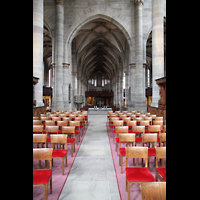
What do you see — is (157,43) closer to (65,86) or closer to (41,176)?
(65,86)

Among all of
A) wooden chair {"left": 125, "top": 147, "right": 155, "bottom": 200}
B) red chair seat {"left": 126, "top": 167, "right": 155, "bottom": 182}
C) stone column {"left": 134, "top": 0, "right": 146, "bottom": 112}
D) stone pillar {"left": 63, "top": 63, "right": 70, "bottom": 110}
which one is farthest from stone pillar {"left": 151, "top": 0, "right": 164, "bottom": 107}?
red chair seat {"left": 126, "top": 167, "right": 155, "bottom": 182}

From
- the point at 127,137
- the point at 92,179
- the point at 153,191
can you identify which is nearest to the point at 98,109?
the point at 127,137

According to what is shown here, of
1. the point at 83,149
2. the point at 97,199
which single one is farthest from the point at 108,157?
the point at 97,199

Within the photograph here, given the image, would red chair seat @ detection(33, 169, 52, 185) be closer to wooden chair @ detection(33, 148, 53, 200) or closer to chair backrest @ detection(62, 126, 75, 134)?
wooden chair @ detection(33, 148, 53, 200)

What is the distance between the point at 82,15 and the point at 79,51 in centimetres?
899

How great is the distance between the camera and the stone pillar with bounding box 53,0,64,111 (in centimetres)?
1600

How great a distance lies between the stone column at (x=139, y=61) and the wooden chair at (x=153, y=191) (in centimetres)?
1600

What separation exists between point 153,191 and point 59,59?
16.5 meters

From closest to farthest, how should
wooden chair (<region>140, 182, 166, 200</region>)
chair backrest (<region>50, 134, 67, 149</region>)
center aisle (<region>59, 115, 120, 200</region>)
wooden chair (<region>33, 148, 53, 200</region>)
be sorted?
wooden chair (<region>140, 182, 166, 200</region>) → wooden chair (<region>33, 148, 53, 200</region>) → center aisle (<region>59, 115, 120, 200</region>) → chair backrest (<region>50, 134, 67, 149</region>)

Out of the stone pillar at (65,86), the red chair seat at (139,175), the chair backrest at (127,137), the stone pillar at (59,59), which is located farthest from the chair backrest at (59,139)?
the stone pillar at (65,86)

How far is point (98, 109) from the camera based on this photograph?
1877cm

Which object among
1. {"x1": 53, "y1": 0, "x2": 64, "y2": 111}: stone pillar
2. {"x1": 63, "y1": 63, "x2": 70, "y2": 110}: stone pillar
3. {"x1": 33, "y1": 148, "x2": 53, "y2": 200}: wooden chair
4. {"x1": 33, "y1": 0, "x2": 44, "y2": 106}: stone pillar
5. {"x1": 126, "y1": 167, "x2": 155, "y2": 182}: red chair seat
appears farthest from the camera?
{"x1": 63, "y1": 63, "x2": 70, "y2": 110}: stone pillar
